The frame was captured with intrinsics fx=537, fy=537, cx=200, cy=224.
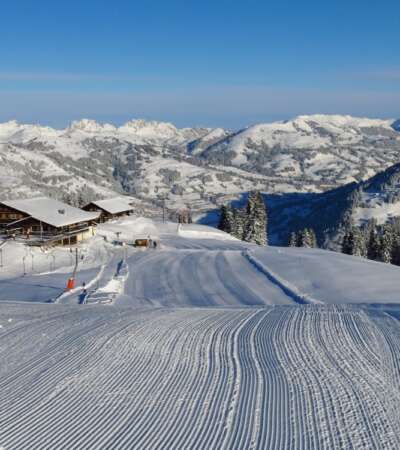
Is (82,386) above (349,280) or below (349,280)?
above

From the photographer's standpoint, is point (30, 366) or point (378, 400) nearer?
A: point (378, 400)

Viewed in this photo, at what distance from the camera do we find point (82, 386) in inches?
544

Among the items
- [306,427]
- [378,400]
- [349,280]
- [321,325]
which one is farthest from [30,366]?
[349,280]

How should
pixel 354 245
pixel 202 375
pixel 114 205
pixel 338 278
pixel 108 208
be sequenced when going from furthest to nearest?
pixel 114 205 < pixel 108 208 < pixel 354 245 < pixel 338 278 < pixel 202 375

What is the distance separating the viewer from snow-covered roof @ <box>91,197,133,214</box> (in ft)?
259

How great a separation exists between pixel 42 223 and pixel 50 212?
108 inches

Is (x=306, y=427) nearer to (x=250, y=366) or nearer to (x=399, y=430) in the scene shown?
(x=399, y=430)

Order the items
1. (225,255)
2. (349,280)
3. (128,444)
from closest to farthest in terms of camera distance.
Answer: (128,444), (349,280), (225,255)

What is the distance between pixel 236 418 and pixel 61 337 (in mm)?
8888

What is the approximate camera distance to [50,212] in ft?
195

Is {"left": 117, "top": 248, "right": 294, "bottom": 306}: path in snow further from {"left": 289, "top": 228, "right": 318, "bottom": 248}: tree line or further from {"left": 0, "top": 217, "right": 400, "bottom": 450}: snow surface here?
{"left": 289, "top": 228, "right": 318, "bottom": 248}: tree line

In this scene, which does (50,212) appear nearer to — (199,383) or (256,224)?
(256,224)

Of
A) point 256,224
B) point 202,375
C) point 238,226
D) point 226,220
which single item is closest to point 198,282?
point 202,375

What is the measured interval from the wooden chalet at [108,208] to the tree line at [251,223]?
51.6 ft
